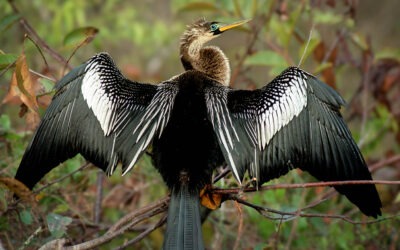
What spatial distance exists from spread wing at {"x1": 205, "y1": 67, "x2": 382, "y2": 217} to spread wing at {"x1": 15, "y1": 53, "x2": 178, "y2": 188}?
30cm

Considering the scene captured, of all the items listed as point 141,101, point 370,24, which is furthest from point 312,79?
point 370,24

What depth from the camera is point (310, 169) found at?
127 inches

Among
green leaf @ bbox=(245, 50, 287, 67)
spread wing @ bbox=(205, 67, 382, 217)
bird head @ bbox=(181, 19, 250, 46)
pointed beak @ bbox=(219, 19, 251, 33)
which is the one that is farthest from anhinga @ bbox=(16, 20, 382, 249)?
green leaf @ bbox=(245, 50, 287, 67)

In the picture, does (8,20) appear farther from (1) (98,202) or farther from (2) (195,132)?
(2) (195,132)

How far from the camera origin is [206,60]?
13.3 feet

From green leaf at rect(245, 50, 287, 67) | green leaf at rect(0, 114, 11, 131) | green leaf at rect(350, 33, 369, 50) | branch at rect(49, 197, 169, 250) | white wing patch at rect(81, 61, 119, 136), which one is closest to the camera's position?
branch at rect(49, 197, 169, 250)

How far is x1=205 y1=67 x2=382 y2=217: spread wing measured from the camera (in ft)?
10.4

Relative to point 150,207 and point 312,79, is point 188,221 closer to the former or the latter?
point 150,207

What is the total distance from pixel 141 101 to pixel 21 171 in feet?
2.10

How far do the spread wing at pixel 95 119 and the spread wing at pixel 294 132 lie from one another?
0.99 ft

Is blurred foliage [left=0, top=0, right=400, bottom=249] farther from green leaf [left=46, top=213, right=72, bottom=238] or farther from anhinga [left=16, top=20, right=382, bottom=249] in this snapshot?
anhinga [left=16, top=20, right=382, bottom=249]

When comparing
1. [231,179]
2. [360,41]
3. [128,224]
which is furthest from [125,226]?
[360,41]

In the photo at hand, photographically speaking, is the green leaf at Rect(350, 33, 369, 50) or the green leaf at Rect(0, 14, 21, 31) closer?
the green leaf at Rect(0, 14, 21, 31)

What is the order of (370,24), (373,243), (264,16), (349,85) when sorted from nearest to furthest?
(373,243) → (264,16) → (349,85) → (370,24)
